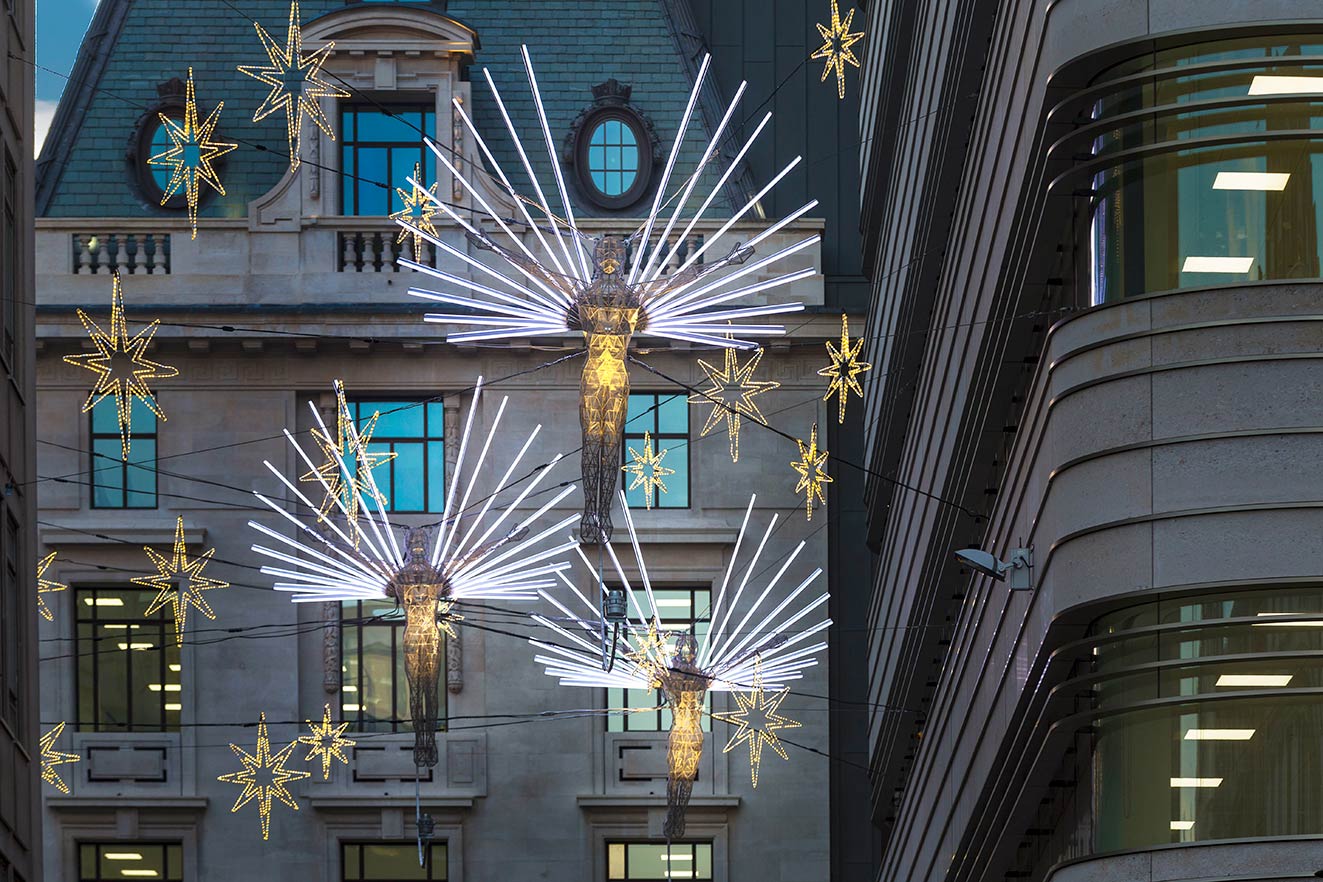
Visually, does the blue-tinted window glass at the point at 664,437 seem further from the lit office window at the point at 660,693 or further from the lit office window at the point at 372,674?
the lit office window at the point at 372,674

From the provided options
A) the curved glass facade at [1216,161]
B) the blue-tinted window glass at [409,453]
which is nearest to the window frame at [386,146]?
the blue-tinted window glass at [409,453]

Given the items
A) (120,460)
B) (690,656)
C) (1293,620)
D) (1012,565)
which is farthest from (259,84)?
(1293,620)

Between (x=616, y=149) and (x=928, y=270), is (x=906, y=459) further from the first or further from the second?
(x=616, y=149)

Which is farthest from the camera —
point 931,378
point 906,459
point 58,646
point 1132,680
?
point 58,646

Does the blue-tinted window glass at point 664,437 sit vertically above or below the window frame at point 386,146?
below

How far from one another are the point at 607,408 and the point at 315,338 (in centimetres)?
1707

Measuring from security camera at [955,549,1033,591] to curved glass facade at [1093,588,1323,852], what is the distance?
2.64m

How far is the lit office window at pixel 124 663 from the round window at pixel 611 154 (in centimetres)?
1109

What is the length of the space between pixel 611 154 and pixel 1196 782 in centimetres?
3601

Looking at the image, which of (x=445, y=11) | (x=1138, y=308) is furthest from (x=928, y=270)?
(x=445, y=11)

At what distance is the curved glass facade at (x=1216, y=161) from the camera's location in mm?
20375

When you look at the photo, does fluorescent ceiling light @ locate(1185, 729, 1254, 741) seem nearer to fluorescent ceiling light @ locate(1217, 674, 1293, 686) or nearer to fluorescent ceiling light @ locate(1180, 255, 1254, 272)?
fluorescent ceiling light @ locate(1217, 674, 1293, 686)

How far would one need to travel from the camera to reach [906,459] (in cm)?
4012

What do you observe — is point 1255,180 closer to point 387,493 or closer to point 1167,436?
point 1167,436
